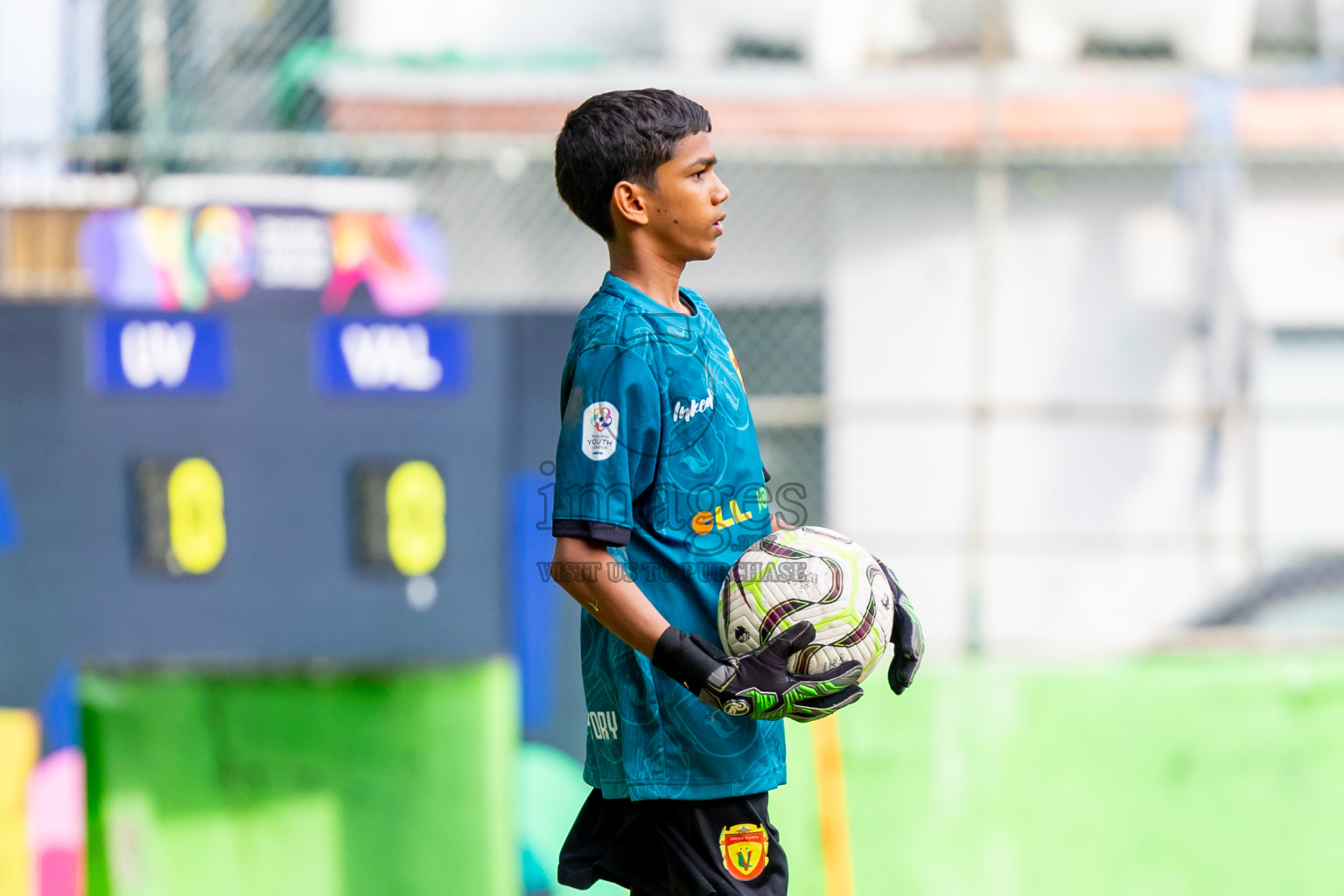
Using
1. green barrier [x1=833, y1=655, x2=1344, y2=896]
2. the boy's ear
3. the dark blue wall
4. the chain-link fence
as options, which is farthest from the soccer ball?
the chain-link fence

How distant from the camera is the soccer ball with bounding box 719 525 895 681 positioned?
6.26 ft

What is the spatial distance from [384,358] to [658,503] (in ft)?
9.29

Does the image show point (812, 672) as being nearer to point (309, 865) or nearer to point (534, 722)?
point (309, 865)

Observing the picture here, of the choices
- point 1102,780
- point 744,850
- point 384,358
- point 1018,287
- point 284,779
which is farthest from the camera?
point 1018,287

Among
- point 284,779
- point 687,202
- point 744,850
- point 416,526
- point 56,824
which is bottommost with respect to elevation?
point 56,824

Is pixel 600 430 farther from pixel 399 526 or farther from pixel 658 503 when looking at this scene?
pixel 399 526

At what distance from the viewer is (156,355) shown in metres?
4.61

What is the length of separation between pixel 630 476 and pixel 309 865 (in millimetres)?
2350

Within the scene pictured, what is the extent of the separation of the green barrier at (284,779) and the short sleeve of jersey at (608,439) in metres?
1.96

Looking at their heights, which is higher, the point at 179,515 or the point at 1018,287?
the point at 1018,287

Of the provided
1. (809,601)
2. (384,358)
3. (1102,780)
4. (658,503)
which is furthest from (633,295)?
(1102,780)

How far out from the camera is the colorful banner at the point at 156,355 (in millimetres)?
4609

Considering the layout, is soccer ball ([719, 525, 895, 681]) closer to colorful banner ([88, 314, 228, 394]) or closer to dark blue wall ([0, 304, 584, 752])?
dark blue wall ([0, 304, 584, 752])

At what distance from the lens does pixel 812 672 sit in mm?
1897
